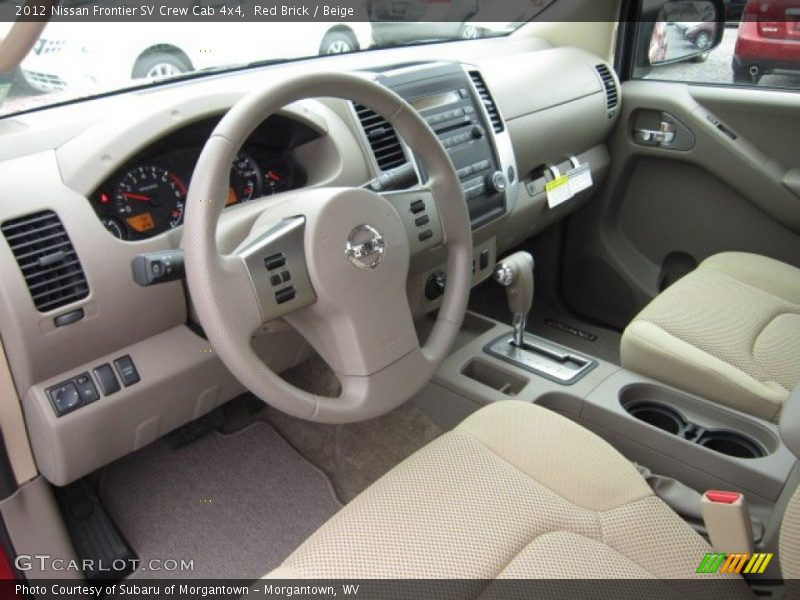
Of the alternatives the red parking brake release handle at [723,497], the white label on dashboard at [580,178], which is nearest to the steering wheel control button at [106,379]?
the red parking brake release handle at [723,497]

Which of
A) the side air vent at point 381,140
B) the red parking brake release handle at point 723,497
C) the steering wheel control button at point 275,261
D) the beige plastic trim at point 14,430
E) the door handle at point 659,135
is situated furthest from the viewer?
the door handle at point 659,135

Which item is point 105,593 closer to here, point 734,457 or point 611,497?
point 611,497

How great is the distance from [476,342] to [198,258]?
0.92 metres

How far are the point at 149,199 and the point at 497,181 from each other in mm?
924

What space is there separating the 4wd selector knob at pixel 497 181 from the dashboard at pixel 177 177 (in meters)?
0.55

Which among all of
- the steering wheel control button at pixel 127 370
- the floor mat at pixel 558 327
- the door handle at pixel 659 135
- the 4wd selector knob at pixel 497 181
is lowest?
the floor mat at pixel 558 327

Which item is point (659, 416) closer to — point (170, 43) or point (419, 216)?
point (419, 216)

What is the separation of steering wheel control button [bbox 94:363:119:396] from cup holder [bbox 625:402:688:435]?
1.06m

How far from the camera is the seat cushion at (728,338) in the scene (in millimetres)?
1430

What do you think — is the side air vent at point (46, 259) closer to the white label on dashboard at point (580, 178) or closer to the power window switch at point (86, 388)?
the power window switch at point (86, 388)

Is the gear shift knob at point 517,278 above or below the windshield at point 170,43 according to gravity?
below

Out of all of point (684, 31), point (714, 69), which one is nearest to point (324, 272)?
point (714, 69)

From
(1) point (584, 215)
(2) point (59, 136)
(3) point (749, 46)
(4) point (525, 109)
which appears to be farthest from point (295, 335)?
(3) point (749, 46)

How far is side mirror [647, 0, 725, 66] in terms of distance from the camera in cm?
232
